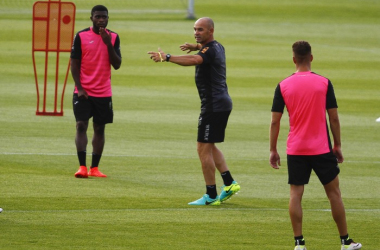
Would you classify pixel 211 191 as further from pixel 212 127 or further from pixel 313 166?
pixel 313 166

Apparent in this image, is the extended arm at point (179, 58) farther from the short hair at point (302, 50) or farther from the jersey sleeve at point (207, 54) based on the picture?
the short hair at point (302, 50)

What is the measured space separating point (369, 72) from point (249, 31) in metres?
12.7

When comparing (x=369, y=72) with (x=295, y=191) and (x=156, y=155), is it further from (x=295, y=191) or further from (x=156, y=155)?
(x=295, y=191)

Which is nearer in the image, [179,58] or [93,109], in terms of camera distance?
[179,58]

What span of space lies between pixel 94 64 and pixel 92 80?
24 cm

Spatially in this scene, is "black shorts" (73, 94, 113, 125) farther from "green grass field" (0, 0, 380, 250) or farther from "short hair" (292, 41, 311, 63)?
"short hair" (292, 41, 311, 63)

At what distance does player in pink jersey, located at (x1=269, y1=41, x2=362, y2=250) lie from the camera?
27.5 ft

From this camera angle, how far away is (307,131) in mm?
8445

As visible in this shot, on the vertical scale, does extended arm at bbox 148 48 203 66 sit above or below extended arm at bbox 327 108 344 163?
above

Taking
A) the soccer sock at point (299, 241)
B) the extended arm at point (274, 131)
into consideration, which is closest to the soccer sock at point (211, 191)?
the extended arm at point (274, 131)

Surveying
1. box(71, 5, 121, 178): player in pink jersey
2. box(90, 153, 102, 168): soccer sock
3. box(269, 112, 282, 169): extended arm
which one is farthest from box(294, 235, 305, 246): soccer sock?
box(90, 153, 102, 168): soccer sock

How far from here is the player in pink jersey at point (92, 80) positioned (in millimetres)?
12875

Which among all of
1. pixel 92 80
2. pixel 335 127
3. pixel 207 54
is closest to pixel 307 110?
pixel 335 127

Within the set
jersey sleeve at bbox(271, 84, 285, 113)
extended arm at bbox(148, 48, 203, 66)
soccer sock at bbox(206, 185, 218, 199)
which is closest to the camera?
jersey sleeve at bbox(271, 84, 285, 113)
